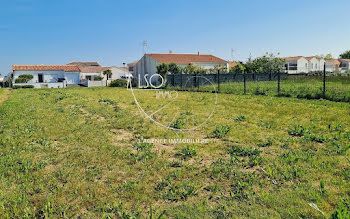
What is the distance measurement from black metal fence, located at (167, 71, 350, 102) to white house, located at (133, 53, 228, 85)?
16925 millimetres

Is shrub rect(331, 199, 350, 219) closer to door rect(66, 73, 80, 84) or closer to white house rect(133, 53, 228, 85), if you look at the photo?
white house rect(133, 53, 228, 85)

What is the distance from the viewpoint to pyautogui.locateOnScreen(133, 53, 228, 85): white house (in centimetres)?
4459

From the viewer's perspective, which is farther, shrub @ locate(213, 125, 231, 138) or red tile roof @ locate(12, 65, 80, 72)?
red tile roof @ locate(12, 65, 80, 72)

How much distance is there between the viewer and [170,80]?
27062 mm

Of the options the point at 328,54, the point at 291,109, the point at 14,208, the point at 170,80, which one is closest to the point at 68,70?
the point at 170,80

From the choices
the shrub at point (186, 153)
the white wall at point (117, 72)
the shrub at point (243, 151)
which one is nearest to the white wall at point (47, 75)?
the white wall at point (117, 72)

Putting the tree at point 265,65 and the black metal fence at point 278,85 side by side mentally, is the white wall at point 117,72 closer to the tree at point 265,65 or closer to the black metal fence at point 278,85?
the tree at point 265,65

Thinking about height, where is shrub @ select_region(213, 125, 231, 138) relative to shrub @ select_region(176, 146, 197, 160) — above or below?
above

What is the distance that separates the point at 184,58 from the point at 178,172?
4452cm

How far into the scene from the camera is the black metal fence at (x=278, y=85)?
13.6 m

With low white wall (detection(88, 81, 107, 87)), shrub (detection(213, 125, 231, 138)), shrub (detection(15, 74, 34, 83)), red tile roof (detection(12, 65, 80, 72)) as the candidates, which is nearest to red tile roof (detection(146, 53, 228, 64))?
low white wall (detection(88, 81, 107, 87))

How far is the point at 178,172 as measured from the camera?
13.6 feet

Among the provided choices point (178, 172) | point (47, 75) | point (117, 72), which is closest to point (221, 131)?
point (178, 172)

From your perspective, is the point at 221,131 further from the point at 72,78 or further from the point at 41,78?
the point at 72,78
